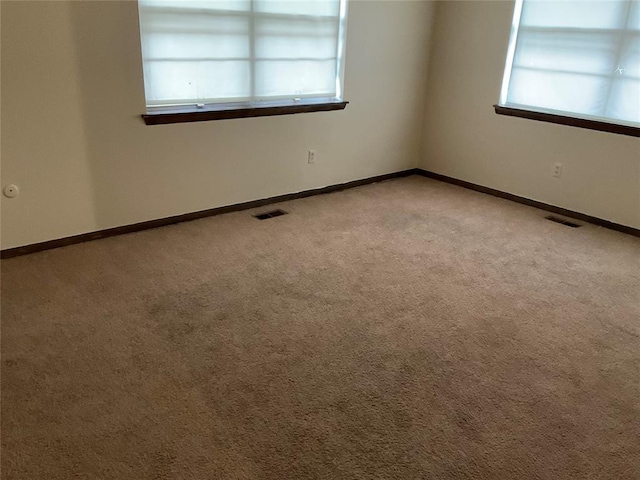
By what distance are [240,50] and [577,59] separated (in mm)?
2319

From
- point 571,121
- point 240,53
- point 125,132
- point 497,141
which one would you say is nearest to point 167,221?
point 125,132

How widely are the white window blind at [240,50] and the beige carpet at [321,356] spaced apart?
0.91 meters

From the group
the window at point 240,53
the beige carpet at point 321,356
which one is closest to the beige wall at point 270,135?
the window at point 240,53

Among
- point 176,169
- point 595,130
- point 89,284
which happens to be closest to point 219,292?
point 89,284

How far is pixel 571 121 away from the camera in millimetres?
3914

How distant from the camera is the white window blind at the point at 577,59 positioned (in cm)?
358

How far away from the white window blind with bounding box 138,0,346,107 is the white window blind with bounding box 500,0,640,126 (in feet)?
4.48

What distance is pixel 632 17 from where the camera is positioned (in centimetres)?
Answer: 350

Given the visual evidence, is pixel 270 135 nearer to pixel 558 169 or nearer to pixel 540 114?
pixel 540 114

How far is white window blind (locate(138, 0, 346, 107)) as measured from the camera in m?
3.24

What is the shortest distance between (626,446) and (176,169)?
2814 millimetres

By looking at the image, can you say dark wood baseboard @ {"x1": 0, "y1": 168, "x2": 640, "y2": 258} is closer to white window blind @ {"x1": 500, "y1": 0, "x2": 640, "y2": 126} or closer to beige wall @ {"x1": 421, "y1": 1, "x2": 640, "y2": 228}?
beige wall @ {"x1": 421, "y1": 1, "x2": 640, "y2": 228}

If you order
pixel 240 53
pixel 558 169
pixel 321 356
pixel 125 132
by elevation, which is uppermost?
pixel 240 53

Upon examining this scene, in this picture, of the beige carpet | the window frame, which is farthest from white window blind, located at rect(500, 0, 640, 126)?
the beige carpet
